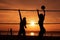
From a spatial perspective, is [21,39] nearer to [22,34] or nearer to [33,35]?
[22,34]

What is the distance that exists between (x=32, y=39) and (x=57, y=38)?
1.25 metres

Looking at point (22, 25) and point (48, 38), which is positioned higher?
point (22, 25)

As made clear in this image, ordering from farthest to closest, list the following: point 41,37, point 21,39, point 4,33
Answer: point 4,33 < point 21,39 < point 41,37

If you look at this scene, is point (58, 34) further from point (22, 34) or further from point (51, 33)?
point (22, 34)

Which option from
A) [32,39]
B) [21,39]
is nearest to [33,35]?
[32,39]

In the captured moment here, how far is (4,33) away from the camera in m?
12.9

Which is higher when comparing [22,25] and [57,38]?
[22,25]

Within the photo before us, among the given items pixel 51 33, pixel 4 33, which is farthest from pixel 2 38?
pixel 51 33

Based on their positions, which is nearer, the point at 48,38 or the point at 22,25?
the point at 22,25

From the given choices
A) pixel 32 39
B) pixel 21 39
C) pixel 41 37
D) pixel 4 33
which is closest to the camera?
pixel 41 37

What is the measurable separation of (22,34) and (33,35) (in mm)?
2837

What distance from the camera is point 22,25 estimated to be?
32.1 ft

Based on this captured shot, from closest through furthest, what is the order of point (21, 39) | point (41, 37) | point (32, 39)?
point (41, 37), point (21, 39), point (32, 39)

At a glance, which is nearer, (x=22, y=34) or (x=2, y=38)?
(x=22, y=34)
